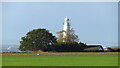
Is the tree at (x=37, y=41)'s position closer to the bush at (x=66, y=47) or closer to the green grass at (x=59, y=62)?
the bush at (x=66, y=47)

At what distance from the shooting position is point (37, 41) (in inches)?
2114

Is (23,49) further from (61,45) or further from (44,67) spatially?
(44,67)

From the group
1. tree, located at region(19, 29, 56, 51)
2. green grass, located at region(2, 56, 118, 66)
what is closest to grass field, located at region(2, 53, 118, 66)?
green grass, located at region(2, 56, 118, 66)

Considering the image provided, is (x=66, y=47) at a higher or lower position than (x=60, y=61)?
higher

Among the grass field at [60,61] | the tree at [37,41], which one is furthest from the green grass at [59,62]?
the tree at [37,41]

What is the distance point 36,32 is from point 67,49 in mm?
5976

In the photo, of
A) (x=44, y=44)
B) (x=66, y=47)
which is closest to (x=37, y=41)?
(x=44, y=44)

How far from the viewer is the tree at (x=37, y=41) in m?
52.4

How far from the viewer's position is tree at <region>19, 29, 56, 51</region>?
52406 mm

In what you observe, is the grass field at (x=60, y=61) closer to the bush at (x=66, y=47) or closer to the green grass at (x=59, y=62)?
the green grass at (x=59, y=62)

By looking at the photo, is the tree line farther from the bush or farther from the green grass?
the green grass

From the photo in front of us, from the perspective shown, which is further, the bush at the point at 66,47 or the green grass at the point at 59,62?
the bush at the point at 66,47

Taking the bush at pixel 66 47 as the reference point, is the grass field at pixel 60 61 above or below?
below

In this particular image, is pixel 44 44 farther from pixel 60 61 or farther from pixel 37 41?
pixel 60 61
